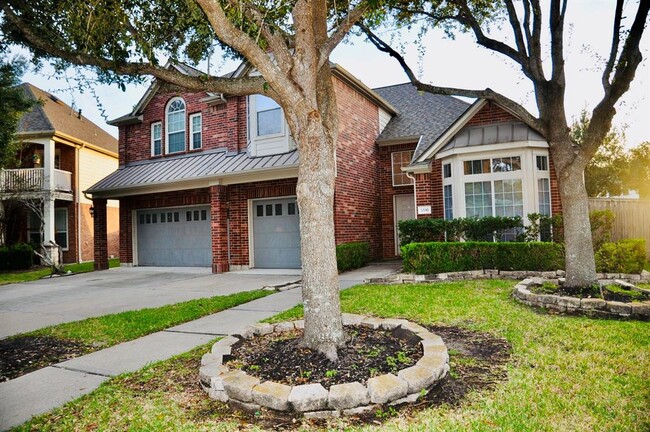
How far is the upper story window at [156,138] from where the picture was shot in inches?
624

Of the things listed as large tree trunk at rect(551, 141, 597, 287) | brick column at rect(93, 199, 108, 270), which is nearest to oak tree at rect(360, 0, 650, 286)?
large tree trunk at rect(551, 141, 597, 287)

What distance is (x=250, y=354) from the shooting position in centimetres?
403

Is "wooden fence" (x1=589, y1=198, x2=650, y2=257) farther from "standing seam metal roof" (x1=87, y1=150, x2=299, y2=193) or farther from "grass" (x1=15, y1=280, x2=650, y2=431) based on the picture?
"standing seam metal roof" (x1=87, y1=150, x2=299, y2=193)

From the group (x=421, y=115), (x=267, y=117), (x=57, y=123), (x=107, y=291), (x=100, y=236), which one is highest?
(x=57, y=123)

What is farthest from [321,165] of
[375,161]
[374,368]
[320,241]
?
[375,161]

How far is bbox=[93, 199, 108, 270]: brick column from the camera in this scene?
15391 millimetres

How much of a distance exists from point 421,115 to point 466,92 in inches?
294

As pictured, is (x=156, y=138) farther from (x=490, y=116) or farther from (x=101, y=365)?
(x=101, y=365)

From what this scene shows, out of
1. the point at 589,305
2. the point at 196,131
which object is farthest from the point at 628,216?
the point at 196,131

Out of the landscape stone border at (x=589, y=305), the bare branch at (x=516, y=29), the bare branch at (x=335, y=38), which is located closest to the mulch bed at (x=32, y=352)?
the bare branch at (x=335, y=38)

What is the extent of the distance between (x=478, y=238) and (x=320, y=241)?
755 cm

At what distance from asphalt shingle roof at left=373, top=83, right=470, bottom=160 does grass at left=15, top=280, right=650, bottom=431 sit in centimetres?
891

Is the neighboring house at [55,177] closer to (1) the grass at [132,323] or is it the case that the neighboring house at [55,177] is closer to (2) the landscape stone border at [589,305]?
(1) the grass at [132,323]

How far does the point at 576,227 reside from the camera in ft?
22.3
